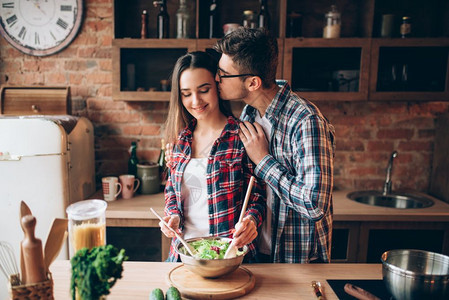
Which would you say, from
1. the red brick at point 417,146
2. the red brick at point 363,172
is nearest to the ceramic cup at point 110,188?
the red brick at point 363,172

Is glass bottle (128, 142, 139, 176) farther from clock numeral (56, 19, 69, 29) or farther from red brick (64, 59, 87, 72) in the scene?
clock numeral (56, 19, 69, 29)

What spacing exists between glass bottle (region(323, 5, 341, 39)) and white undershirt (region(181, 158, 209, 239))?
1.41m

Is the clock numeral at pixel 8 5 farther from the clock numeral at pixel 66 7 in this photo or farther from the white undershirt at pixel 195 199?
the white undershirt at pixel 195 199

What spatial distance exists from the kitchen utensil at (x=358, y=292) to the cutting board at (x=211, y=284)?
296 millimetres

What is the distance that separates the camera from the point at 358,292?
108 cm

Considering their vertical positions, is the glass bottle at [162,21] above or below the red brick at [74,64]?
above

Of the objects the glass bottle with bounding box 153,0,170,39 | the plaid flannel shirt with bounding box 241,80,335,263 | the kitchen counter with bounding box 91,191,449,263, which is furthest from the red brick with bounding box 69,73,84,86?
the plaid flannel shirt with bounding box 241,80,335,263

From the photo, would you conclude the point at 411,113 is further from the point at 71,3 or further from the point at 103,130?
the point at 71,3

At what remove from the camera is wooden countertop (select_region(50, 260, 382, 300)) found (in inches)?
43.7

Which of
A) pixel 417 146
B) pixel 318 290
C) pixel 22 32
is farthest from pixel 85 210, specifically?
pixel 417 146

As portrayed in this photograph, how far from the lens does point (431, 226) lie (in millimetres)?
2262

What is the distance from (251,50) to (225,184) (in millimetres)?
588

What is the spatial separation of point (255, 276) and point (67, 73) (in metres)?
2.23

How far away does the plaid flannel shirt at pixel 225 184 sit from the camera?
156 cm
